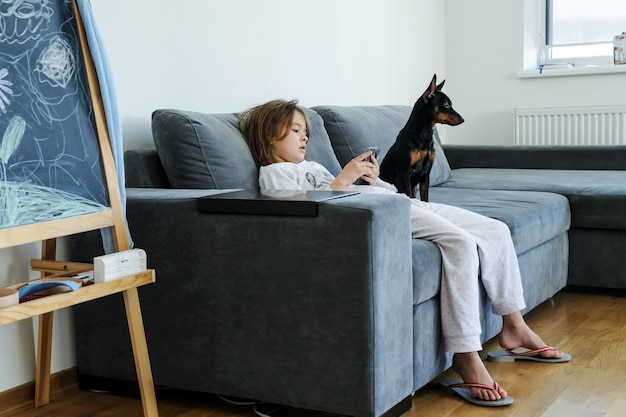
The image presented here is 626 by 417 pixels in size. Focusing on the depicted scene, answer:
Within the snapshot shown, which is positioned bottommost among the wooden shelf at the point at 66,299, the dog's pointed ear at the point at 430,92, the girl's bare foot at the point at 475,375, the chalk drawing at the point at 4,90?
the girl's bare foot at the point at 475,375

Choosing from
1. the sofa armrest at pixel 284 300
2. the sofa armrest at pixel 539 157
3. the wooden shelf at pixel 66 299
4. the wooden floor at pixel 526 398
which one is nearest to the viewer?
the wooden shelf at pixel 66 299

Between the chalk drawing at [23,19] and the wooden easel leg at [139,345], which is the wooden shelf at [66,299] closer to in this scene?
the wooden easel leg at [139,345]

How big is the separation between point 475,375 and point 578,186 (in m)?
1.39

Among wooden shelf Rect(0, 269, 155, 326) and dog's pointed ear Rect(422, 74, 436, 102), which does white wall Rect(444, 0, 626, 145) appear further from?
wooden shelf Rect(0, 269, 155, 326)

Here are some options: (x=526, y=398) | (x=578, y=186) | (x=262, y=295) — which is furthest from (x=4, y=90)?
(x=578, y=186)

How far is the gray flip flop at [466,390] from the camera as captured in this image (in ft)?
7.28

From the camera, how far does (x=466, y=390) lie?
2.30 meters

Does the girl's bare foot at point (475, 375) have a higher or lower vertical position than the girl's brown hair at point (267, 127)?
lower

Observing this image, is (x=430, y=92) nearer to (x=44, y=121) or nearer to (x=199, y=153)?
(x=199, y=153)

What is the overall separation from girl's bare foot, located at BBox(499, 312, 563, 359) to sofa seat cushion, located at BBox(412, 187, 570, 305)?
298mm

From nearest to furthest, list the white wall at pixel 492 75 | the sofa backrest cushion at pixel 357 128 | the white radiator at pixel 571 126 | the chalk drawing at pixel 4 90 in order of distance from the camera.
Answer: the chalk drawing at pixel 4 90, the sofa backrest cushion at pixel 357 128, the white radiator at pixel 571 126, the white wall at pixel 492 75

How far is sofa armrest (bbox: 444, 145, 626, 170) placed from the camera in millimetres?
3988

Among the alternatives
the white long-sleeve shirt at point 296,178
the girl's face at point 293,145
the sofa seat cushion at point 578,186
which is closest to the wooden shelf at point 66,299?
the white long-sleeve shirt at point 296,178

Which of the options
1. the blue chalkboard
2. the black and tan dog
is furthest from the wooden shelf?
the black and tan dog
